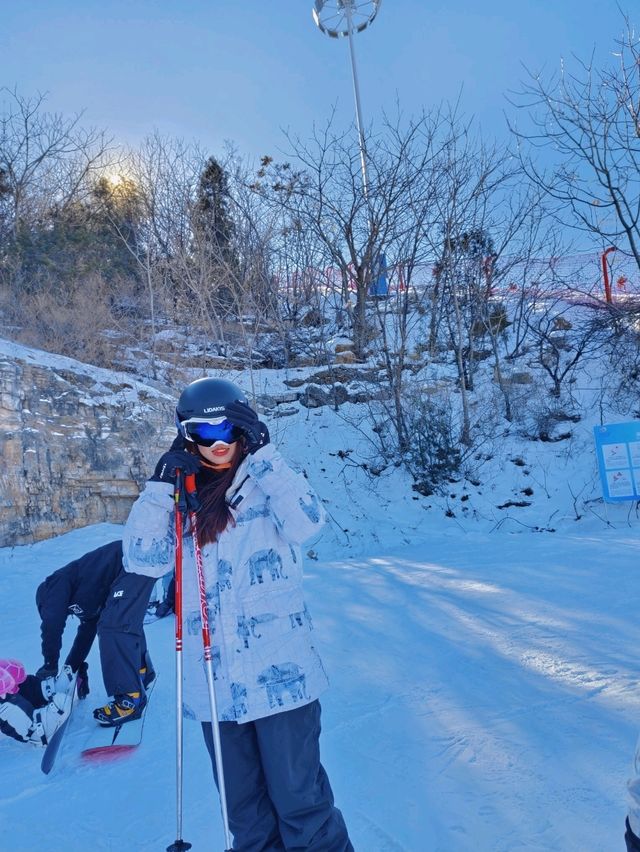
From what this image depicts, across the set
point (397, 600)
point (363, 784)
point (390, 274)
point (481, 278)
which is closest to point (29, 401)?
point (397, 600)

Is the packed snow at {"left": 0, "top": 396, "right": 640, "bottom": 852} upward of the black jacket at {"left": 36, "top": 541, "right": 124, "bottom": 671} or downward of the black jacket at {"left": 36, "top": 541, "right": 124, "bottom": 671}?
downward

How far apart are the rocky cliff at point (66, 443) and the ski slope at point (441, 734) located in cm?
263

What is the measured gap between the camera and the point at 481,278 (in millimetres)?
12500

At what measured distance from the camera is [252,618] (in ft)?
6.77

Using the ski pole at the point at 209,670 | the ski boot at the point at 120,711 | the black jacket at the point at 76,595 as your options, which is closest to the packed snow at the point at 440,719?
the ski boot at the point at 120,711

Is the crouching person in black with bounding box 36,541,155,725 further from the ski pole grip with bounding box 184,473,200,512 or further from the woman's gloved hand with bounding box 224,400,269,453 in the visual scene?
the woman's gloved hand with bounding box 224,400,269,453

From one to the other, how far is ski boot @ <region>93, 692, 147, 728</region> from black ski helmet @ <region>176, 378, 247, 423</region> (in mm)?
2245

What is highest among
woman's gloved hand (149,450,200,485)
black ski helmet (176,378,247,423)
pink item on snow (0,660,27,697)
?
black ski helmet (176,378,247,423)

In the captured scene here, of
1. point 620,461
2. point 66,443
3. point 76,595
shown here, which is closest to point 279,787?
point 76,595

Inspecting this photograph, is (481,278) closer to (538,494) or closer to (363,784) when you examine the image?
(538,494)

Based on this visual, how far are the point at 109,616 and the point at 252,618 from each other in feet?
6.68

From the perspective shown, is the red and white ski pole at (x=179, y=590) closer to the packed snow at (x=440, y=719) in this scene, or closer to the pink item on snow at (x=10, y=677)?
the packed snow at (x=440, y=719)

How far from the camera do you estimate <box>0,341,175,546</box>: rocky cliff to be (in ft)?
27.4

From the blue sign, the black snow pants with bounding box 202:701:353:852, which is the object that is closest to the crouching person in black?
the black snow pants with bounding box 202:701:353:852
